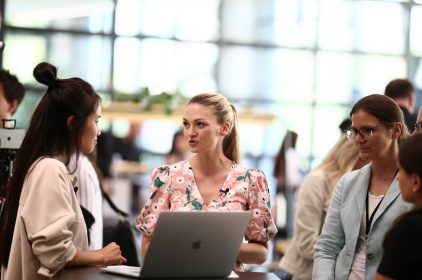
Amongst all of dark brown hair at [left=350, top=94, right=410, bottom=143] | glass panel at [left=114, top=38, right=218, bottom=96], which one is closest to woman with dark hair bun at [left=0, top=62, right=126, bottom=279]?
dark brown hair at [left=350, top=94, right=410, bottom=143]

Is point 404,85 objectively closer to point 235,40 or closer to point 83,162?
point 83,162

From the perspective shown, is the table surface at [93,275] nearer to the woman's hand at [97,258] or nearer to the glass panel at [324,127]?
the woman's hand at [97,258]

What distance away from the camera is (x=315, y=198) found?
4.67 metres

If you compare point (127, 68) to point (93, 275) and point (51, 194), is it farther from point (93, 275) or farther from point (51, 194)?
point (93, 275)

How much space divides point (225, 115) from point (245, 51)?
8206 mm

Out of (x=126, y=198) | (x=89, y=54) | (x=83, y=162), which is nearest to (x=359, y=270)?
(x=83, y=162)

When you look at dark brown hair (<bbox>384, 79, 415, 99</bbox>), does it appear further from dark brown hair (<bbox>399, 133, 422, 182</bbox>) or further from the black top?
the black top

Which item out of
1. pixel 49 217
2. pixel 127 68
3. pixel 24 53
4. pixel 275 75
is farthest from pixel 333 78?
pixel 49 217

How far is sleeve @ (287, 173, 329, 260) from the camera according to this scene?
15.3 ft

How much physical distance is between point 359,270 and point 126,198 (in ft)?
24.2

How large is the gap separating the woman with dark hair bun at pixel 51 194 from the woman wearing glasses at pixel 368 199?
33.8 inches

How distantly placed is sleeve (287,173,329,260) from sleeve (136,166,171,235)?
1.12 m

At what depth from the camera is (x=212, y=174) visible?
12.6ft

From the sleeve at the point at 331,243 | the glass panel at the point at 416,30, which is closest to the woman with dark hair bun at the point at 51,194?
the sleeve at the point at 331,243
